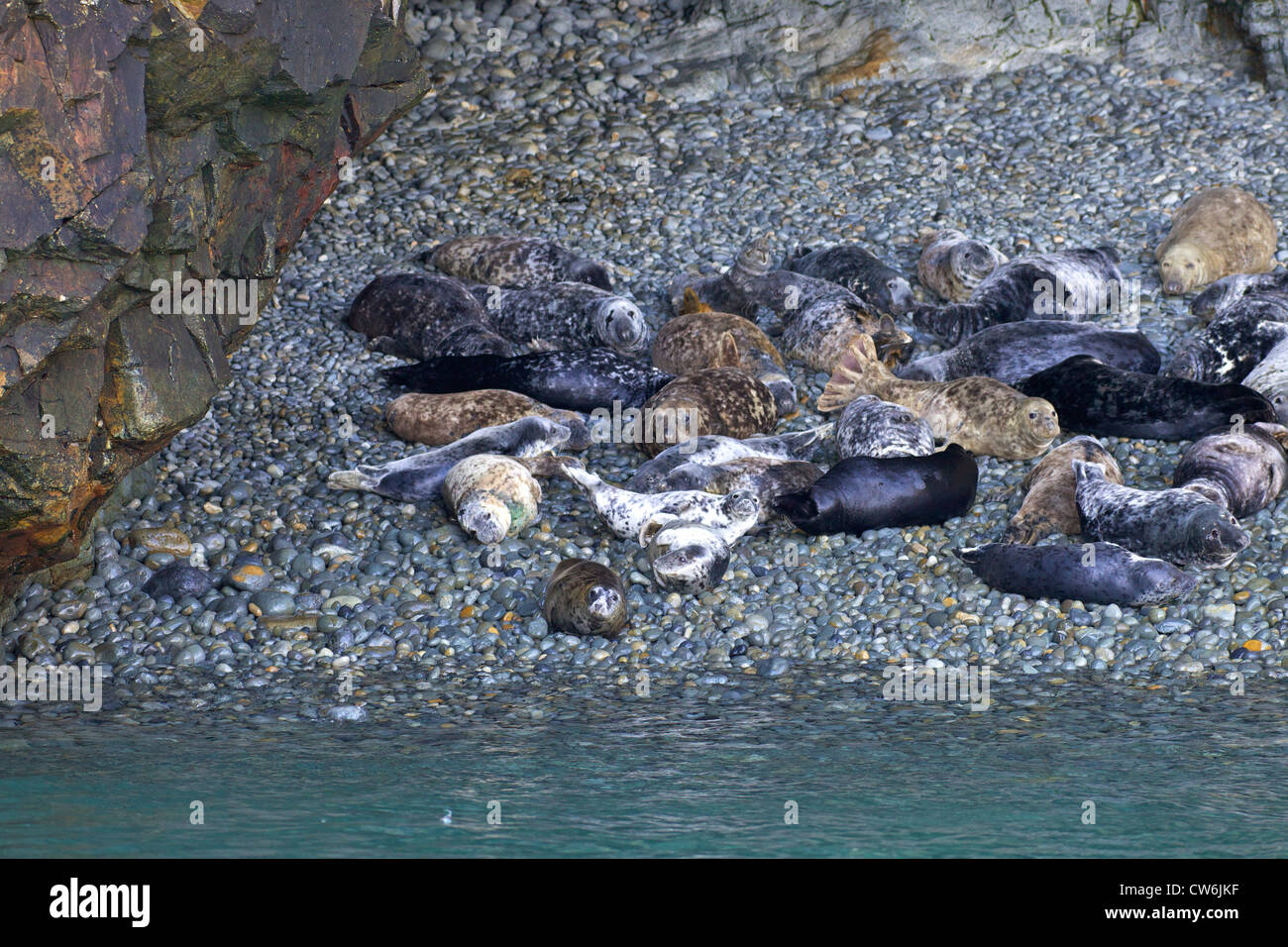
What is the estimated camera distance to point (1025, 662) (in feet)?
16.4

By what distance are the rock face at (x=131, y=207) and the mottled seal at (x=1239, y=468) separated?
13.7ft

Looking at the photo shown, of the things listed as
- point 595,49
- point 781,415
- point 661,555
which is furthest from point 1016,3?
point 661,555

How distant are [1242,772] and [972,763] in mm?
745

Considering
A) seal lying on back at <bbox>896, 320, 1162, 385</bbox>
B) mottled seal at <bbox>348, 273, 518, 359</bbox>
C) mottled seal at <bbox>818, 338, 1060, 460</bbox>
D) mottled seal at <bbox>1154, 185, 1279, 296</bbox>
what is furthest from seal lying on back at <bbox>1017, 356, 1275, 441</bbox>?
mottled seal at <bbox>348, 273, 518, 359</bbox>

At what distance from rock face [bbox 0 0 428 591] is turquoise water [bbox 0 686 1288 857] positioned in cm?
105

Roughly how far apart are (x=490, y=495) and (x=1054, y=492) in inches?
103

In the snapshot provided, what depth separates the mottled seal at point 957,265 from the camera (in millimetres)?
8625

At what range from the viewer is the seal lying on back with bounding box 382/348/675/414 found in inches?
292

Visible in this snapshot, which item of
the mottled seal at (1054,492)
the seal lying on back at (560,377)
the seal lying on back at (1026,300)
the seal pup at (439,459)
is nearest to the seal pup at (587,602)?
the seal pup at (439,459)

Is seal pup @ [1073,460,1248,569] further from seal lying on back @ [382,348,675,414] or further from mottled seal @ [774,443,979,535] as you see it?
seal lying on back @ [382,348,675,414]

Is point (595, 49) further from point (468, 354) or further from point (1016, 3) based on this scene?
point (468, 354)

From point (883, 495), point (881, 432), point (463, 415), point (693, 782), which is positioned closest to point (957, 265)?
point (881, 432)

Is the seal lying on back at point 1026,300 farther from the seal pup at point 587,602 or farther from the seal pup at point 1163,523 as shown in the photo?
the seal pup at point 587,602

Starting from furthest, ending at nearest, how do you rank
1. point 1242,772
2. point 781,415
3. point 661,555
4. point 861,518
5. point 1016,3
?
point 1016,3 → point 781,415 → point 861,518 → point 661,555 → point 1242,772
